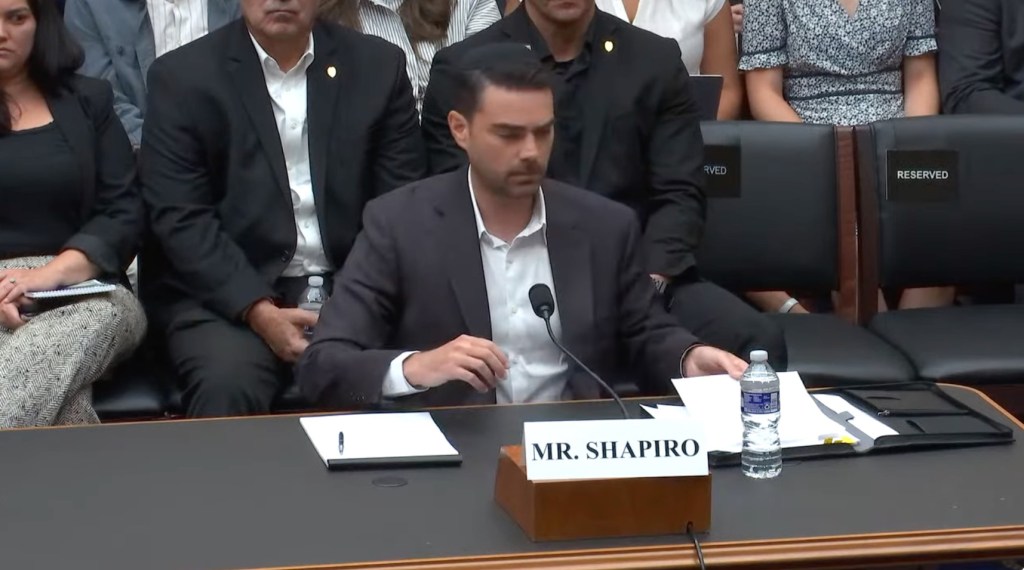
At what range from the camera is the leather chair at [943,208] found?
12.7 ft

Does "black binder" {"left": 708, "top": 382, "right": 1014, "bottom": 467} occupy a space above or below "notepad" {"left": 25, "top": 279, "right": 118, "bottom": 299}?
below

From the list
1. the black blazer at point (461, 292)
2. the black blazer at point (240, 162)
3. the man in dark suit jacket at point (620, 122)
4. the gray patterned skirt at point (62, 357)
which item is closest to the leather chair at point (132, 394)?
the gray patterned skirt at point (62, 357)

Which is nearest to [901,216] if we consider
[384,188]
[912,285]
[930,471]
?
[912,285]

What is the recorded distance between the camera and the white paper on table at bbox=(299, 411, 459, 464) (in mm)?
2199

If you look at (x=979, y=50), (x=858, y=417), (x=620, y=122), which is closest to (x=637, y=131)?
(x=620, y=122)

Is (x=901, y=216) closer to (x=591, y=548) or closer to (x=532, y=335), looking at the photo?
(x=532, y=335)

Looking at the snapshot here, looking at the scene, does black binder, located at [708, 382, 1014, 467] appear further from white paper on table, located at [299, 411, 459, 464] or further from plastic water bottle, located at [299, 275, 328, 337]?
plastic water bottle, located at [299, 275, 328, 337]

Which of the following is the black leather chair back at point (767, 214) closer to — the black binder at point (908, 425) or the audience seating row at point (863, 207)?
the audience seating row at point (863, 207)

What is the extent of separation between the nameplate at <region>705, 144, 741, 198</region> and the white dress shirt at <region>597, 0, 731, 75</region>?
1.63 ft

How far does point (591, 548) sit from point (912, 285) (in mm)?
2289

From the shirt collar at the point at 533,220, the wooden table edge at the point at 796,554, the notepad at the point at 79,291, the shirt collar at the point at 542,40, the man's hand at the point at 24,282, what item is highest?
the shirt collar at the point at 542,40

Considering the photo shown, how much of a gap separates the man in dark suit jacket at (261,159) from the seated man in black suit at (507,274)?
65 cm

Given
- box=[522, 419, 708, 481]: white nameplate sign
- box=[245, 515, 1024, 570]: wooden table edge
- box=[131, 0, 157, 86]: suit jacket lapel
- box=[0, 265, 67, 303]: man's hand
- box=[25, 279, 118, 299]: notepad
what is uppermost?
box=[131, 0, 157, 86]: suit jacket lapel

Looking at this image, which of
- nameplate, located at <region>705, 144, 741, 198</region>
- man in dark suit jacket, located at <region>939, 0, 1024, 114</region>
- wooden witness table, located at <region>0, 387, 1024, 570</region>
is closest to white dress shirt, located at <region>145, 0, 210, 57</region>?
nameplate, located at <region>705, 144, 741, 198</region>
